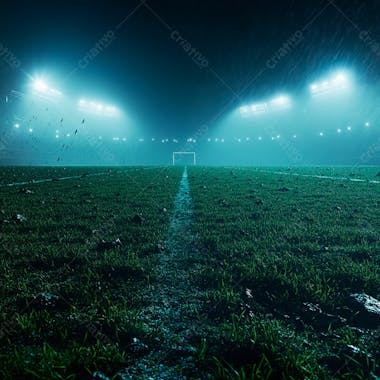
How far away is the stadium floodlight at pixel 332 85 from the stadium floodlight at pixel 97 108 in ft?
221

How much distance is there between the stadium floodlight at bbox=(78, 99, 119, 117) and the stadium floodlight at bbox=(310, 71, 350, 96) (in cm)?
6739


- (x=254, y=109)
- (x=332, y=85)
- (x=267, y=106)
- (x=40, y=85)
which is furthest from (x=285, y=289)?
(x=254, y=109)

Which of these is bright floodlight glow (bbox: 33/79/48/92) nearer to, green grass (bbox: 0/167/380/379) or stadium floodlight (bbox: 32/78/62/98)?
stadium floodlight (bbox: 32/78/62/98)

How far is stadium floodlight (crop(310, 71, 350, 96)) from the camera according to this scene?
201 feet

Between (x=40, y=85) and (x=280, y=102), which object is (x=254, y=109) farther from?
(x=40, y=85)

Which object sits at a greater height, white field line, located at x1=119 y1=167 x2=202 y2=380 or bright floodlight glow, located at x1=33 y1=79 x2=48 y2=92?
bright floodlight glow, located at x1=33 y1=79 x2=48 y2=92

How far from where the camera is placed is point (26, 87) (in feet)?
190

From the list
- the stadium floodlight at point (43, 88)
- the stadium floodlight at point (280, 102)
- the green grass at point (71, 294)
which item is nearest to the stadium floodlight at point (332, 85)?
the stadium floodlight at point (280, 102)

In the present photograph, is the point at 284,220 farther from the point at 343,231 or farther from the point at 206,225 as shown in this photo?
the point at 206,225

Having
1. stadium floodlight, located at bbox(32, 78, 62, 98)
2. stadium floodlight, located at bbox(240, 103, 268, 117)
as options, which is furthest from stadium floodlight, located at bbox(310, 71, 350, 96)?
stadium floodlight, located at bbox(32, 78, 62, 98)

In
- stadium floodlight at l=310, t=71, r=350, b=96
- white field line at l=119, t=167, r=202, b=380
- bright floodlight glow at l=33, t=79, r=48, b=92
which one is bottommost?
white field line at l=119, t=167, r=202, b=380

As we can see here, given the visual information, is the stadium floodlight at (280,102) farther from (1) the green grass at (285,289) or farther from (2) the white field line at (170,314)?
(2) the white field line at (170,314)

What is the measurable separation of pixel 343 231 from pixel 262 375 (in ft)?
12.8

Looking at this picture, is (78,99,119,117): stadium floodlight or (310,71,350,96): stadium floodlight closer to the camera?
(310,71,350,96): stadium floodlight
